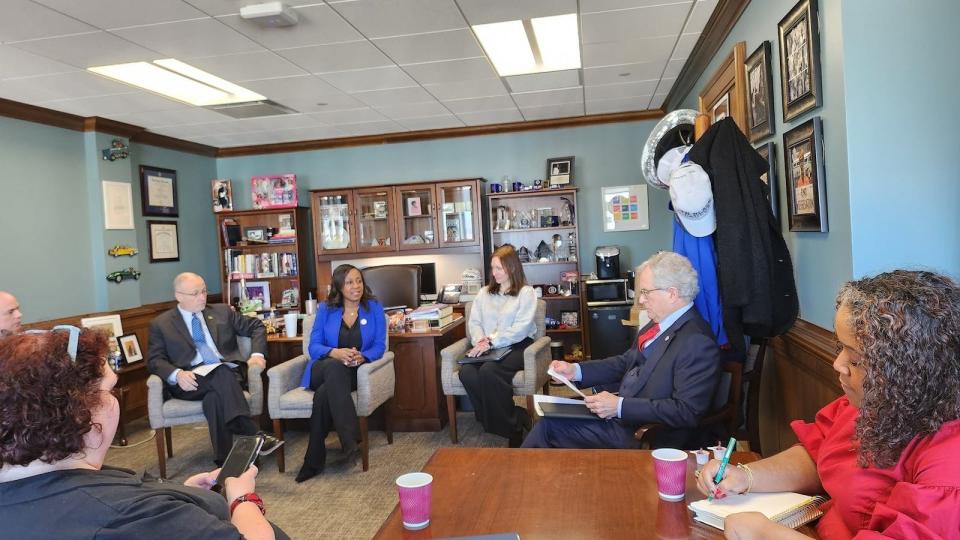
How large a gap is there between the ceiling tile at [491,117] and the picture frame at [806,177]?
348 centimetres

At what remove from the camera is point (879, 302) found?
1.05m

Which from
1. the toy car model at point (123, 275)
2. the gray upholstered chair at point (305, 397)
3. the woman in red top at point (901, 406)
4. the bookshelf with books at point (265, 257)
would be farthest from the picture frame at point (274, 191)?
the woman in red top at point (901, 406)

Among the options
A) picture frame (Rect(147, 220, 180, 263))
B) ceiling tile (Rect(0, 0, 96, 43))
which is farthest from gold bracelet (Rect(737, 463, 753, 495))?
picture frame (Rect(147, 220, 180, 263))

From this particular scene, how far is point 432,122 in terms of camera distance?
20.2 feet

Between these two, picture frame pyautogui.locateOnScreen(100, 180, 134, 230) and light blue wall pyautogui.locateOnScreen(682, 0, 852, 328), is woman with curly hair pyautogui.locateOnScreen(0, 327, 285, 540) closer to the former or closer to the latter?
light blue wall pyautogui.locateOnScreen(682, 0, 852, 328)

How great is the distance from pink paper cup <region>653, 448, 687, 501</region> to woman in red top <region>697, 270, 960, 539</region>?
197 mm

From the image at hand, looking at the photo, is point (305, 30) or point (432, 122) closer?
point (305, 30)

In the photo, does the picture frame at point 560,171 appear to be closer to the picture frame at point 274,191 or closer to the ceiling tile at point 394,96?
the ceiling tile at point 394,96

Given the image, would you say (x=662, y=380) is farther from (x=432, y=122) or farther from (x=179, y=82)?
(x=432, y=122)

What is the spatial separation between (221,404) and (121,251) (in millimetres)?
2648

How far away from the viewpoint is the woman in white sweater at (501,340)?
3.73 m

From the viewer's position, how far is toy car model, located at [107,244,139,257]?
537 cm

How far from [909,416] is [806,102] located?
1.68 metres

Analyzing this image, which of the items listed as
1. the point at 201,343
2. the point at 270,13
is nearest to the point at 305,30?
the point at 270,13
